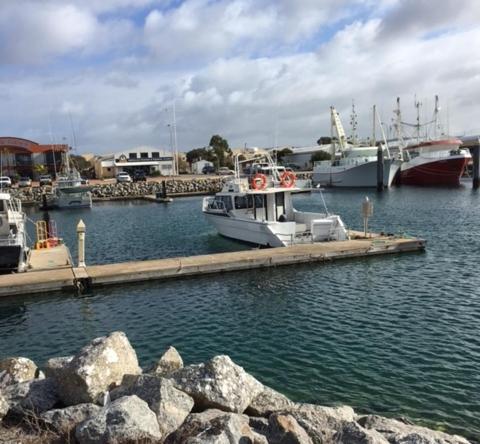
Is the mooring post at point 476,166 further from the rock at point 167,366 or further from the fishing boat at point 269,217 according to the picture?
the rock at point 167,366

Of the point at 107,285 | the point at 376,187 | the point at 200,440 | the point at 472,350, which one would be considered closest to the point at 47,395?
the point at 200,440

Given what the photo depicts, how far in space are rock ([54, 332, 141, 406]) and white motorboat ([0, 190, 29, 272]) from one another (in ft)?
40.4

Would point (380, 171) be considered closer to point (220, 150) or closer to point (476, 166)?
point (476, 166)

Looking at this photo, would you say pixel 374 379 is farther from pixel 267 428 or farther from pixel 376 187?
pixel 376 187

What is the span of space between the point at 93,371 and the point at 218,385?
1.86m

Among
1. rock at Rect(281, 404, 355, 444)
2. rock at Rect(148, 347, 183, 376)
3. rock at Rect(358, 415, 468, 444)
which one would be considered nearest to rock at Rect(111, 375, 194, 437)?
rock at Rect(148, 347, 183, 376)

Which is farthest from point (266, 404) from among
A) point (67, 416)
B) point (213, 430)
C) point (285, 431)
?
point (67, 416)

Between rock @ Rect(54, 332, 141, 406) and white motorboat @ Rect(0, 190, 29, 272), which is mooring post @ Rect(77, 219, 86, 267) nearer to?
white motorboat @ Rect(0, 190, 29, 272)

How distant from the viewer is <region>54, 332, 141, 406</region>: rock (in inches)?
293

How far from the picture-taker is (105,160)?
363 ft

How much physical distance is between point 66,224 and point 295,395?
36.7 m

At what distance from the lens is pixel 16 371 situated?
28.0 ft

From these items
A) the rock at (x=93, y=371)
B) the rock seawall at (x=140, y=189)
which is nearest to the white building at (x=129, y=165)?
the rock seawall at (x=140, y=189)

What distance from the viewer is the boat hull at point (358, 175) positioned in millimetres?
75500
